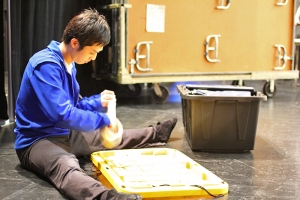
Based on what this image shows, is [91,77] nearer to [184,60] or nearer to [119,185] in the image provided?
[184,60]

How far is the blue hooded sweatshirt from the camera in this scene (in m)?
1.65

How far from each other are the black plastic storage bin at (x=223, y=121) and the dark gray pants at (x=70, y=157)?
23 cm

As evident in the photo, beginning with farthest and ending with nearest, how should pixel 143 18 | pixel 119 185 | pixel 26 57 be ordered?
1. pixel 143 18
2. pixel 26 57
3. pixel 119 185

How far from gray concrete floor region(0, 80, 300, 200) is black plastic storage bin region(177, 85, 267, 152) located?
0.05 m

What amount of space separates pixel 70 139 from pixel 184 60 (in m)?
1.74


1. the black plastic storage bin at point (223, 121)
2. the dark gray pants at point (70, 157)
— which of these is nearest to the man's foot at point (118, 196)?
the dark gray pants at point (70, 157)

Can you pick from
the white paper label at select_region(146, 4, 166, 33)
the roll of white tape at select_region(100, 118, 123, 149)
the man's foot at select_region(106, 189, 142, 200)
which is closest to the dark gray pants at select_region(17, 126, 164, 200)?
the man's foot at select_region(106, 189, 142, 200)

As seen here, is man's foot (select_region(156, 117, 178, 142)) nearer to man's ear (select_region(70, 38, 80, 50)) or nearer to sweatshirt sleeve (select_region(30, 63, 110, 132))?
sweatshirt sleeve (select_region(30, 63, 110, 132))

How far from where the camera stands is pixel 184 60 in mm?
3533

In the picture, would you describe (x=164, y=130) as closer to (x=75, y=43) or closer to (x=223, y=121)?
(x=223, y=121)

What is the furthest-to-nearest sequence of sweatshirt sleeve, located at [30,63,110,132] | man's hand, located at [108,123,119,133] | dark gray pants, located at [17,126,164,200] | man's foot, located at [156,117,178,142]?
man's foot, located at [156,117,178,142]
man's hand, located at [108,123,119,133]
sweatshirt sleeve, located at [30,63,110,132]
dark gray pants, located at [17,126,164,200]

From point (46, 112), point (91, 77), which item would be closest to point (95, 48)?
point (46, 112)

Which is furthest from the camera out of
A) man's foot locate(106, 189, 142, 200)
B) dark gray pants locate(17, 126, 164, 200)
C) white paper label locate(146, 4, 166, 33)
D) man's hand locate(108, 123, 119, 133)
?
white paper label locate(146, 4, 166, 33)

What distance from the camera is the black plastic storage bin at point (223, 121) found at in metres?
2.15
